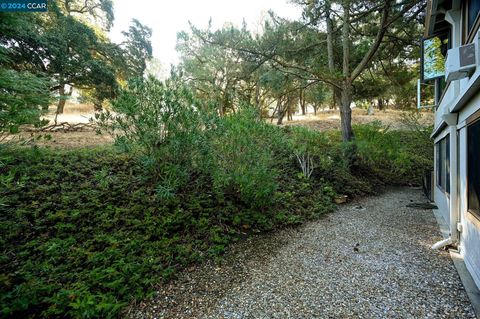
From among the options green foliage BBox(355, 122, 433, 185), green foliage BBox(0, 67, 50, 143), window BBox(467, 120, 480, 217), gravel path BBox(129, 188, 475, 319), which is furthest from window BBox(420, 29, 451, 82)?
green foliage BBox(0, 67, 50, 143)

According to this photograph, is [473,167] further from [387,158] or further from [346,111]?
[387,158]

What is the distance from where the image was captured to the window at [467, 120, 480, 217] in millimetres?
2746

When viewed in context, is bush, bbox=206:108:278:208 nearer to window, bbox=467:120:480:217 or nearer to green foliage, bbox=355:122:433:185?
window, bbox=467:120:480:217

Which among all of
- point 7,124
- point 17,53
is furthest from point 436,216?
point 17,53

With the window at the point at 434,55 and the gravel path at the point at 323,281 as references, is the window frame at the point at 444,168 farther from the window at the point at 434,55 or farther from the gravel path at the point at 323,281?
the window at the point at 434,55

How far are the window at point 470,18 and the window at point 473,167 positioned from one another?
1302 millimetres

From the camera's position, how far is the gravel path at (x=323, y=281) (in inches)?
86.8

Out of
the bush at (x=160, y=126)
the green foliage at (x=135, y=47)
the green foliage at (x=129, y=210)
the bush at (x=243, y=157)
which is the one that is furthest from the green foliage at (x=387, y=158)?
the green foliage at (x=135, y=47)

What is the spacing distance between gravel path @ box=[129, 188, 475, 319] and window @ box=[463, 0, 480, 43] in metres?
3.06

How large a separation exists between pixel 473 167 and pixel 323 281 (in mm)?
2331

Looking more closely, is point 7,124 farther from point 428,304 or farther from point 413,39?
point 413,39

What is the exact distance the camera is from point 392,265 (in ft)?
9.82

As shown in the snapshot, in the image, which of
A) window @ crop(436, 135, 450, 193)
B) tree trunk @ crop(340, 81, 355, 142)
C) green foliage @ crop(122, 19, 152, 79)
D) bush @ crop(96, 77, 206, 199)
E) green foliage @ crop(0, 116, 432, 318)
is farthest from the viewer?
green foliage @ crop(122, 19, 152, 79)

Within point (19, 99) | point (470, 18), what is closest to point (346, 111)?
point (470, 18)
